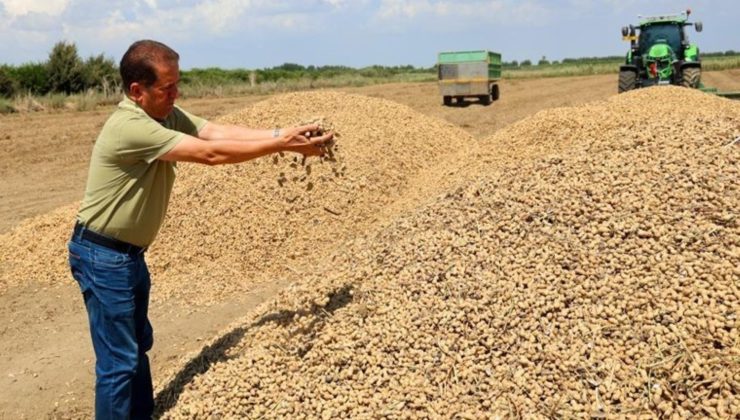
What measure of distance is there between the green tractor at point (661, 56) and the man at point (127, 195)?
12.2m

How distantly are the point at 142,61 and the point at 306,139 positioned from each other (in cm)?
77

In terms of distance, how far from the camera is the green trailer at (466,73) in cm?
1788

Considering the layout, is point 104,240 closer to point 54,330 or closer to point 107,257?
point 107,257

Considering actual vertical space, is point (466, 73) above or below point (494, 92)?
above

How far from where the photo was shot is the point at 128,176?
270 cm

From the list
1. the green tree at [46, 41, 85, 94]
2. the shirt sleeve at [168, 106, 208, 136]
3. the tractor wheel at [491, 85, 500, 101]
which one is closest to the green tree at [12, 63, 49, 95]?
the green tree at [46, 41, 85, 94]

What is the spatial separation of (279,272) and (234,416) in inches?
107

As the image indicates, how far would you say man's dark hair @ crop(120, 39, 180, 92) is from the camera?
2664 mm

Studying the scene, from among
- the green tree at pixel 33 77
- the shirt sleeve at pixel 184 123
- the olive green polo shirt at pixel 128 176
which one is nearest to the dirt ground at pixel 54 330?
the olive green polo shirt at pixel 128 176

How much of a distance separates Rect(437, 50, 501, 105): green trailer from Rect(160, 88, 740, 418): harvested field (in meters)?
14.2

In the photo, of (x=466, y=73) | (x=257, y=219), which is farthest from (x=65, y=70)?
(x=257, y=219)

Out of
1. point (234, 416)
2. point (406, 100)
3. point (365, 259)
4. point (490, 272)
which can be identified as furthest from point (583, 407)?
point (406, 100)

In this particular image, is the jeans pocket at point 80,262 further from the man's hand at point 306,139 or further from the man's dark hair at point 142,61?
the man's hand at point 306,139

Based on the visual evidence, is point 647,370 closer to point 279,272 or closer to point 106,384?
point 106,384
